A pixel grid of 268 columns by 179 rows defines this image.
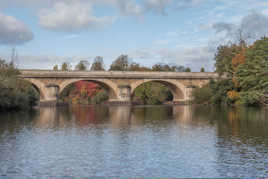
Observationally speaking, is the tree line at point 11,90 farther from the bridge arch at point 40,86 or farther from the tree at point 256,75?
the tree at point 256,75

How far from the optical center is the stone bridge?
5288cm

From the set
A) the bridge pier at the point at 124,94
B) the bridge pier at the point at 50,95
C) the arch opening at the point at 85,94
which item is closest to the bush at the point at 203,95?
the bridge pier at the point at 124,94

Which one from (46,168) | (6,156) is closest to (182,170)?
(46,168)

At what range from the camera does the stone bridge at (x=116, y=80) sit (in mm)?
52875

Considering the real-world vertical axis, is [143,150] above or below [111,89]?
below

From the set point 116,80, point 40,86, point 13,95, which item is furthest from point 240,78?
point 40,86

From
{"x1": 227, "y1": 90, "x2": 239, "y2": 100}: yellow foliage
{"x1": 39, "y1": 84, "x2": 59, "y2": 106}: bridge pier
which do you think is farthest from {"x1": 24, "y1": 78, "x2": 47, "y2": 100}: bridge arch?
{"x1": 227, "y1": 90, "x2": 239, "y2": 100}: yellow foliage

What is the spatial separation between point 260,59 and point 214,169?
30.9 meters

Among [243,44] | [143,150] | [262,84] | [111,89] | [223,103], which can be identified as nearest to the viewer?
[143,150]

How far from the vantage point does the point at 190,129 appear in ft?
71.4

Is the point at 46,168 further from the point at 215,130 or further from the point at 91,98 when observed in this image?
the point at 91,98

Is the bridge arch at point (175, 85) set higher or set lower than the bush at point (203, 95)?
higher

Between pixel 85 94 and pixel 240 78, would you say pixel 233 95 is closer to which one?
pixel 240 78

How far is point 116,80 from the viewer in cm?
5800
